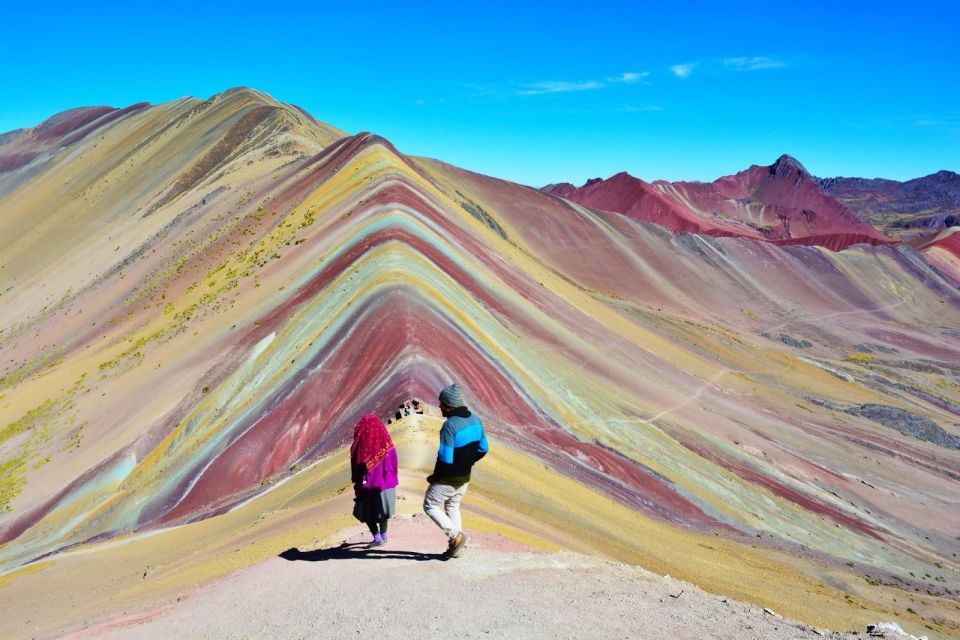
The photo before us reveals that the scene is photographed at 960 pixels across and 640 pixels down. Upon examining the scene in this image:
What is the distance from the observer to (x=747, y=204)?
147875 mm

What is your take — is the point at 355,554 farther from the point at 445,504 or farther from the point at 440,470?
the point at 440,470

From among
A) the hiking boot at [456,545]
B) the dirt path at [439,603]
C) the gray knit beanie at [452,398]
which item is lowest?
the dirt path at [439,603]

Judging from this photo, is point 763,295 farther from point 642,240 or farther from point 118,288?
point 118,288

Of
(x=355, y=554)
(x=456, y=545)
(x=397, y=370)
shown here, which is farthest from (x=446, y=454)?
(x=397, y=370)

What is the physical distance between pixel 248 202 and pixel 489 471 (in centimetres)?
3488

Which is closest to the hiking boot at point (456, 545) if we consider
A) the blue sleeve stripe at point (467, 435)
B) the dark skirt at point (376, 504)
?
the dark skirt at point (376, 504)

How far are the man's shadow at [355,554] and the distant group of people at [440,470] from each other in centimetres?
14

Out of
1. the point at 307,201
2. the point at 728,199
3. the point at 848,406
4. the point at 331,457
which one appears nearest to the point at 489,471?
the point at 331,457

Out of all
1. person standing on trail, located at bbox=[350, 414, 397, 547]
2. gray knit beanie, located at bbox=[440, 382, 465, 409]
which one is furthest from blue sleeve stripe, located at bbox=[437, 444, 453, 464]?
person standing on trail, located at bbox=[350, 414, 397, 547]

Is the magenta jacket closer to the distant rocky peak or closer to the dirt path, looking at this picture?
the dirt path

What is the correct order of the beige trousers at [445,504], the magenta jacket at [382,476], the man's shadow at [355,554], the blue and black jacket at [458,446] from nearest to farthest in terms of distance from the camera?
the blue and black jacket at [458,446] < the beige trousers at [445,504] < the man's shadow at [355,554] < the magenta jacket at [382,476]

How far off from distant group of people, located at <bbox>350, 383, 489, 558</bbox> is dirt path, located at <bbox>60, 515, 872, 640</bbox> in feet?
1.13

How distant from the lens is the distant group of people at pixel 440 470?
21.3 feet

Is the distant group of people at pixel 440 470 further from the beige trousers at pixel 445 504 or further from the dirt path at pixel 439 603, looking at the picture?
the dirt path at pixel 439 603
